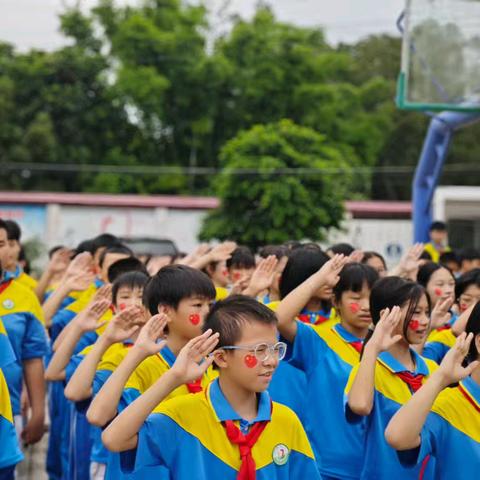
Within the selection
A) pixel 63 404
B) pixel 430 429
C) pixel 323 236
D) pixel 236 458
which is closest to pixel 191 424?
pixel 236 458

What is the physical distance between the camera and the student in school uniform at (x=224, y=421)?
114 inches

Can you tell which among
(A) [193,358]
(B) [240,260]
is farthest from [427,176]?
(A) [193,358]

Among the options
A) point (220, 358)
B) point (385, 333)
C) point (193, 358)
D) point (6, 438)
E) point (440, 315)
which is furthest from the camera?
point (440, 315)

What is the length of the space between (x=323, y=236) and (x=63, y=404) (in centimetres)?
1453

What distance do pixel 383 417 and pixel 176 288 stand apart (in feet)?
3.02

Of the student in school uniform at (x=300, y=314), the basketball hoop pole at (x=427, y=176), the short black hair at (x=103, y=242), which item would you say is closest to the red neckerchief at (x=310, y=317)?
the student in school uniform at (x=300, y=314)

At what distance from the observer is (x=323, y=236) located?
20.7 meters

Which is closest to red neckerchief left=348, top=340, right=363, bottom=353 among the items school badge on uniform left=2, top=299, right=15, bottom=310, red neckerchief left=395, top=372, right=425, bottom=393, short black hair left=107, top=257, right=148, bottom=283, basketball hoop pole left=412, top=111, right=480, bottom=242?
red neckerchief left=395, top=372, right=425, bottom=393

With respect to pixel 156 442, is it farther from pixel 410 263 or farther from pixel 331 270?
pixel 410 263

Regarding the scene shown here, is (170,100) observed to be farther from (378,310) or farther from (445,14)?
(378,310)

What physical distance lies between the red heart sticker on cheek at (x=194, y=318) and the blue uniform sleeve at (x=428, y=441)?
3.23 ft

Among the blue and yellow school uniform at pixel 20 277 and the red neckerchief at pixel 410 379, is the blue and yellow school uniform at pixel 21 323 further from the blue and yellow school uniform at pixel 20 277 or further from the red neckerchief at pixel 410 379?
the red neckerchief at pixel 410 379

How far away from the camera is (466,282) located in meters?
5.46

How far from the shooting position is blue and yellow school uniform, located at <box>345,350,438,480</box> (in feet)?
11.8
